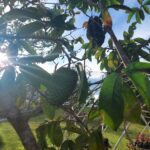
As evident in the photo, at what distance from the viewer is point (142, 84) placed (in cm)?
89

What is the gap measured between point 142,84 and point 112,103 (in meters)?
0.08

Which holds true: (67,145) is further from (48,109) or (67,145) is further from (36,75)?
(36,75)

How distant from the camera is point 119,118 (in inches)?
35.1

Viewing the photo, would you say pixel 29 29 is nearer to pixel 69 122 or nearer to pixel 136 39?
pixel 69 122

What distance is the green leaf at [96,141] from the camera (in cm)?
125

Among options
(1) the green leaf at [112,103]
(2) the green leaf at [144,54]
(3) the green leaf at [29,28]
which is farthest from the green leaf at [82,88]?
(2) the green leaf at [144,54]

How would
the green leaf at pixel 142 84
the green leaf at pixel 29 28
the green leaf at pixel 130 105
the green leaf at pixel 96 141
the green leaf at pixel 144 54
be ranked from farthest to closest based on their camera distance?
1. the green leaf at pixel 144 54
2. the green leaf at pixel 29 28
3. the green leaf at pixel 96 141
4. the green leaf at pixel 130 105
5. the green leaf at pixel 142 84

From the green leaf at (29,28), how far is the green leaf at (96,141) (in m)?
0.43

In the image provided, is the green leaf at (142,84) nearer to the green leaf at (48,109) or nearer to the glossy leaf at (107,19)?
the glossy leaf at (107,19)

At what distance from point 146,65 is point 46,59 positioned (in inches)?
13.7

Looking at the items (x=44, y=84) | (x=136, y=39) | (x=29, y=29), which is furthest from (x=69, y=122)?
(x=136, y=39)

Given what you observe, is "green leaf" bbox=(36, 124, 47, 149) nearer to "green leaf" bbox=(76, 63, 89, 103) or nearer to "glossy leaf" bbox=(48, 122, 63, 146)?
"glossy leaf" bbox=(48, 122, 63, 146)

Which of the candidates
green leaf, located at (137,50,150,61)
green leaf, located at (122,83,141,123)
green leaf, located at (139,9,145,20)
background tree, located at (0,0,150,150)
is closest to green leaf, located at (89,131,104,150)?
background tree, located at (0,0,150,150)

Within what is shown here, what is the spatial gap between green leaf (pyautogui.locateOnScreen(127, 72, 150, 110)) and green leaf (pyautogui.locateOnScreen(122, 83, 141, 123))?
0.07 meters
